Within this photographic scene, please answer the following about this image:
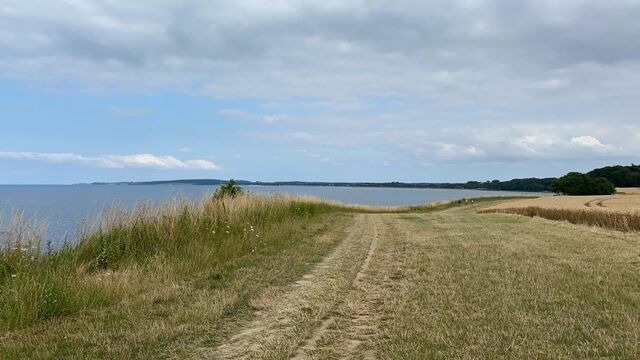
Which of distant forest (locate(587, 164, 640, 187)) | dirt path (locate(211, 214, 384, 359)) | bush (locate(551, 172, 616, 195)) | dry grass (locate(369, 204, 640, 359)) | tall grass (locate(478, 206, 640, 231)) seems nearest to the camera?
dry grass (locate(369, 204, 640, 359))

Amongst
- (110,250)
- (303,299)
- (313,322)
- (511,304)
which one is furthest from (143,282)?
(511,304)

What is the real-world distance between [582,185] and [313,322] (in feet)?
335

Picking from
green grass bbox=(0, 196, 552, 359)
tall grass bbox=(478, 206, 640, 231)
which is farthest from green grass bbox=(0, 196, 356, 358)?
tall grass bbox=(478, 206, 640, 231)

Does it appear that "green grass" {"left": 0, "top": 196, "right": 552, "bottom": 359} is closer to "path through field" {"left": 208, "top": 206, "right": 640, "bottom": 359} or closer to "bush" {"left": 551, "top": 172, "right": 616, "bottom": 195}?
"path through field" {"left": 208, "top": 206, "right": 640, "bottom": 359}

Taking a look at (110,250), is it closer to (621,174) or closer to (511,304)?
(511,304)

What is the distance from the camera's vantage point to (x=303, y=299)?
8.32 m

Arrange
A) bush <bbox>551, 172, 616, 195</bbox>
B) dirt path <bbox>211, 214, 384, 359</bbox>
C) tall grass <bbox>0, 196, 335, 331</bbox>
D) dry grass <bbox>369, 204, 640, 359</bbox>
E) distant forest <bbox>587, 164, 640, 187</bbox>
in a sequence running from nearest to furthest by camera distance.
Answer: dry grass <bbox>369, 204, 640, 359</bbox> → dirt path <bbox>211, 214, 384, 359</bbox> → tall grass <bbox>0, 196, 335, 331</bbox> → bush <bbox>551, 172, 616, 195</bbox> → distant forest <bbox>587, 164, 640, 187</bbox>

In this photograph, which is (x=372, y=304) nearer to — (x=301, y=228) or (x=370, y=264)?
(x=370, y=264)

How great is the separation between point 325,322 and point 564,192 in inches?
4142

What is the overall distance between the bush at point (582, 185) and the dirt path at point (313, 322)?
97002 millimetres

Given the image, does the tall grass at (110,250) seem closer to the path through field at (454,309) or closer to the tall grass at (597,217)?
the path through field at (454,309)

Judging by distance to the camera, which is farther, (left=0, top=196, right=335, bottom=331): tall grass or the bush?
the bush

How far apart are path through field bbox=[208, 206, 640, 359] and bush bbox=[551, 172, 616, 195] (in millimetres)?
92451

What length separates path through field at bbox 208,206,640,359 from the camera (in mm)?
5742
